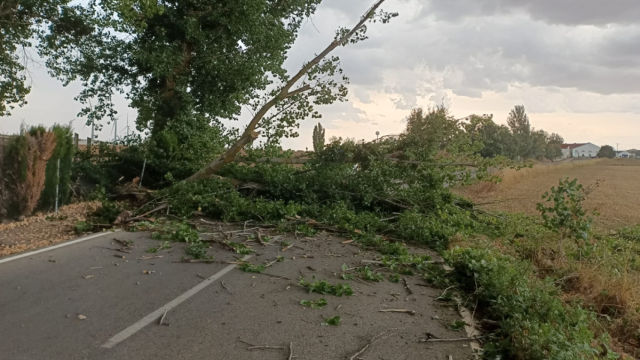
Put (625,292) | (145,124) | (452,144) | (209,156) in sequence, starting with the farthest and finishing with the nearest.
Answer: (145,124) < (209,156) < (452,144) < (625,292)

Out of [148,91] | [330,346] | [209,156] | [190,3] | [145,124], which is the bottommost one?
[330,346]

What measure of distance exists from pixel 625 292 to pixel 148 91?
1566 cm

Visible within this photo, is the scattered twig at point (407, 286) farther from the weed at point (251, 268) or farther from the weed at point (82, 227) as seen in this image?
the weed at point (82, 227)

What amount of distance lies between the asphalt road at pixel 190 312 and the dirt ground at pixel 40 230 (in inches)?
40.8

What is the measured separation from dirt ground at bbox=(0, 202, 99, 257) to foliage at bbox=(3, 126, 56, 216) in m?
0.41

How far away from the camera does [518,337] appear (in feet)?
16.4

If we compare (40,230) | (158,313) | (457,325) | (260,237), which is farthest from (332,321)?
(40,230)

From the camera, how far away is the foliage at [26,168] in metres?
11.2

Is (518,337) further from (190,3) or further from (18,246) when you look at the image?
(190,3)

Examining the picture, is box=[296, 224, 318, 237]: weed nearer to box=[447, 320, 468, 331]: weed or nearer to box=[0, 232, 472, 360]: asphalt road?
box=[0, 232, 472, 360]: asphalt road

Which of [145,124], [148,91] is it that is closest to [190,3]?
[148,91]

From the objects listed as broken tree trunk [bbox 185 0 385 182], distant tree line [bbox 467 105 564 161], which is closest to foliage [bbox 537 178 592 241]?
broken tree trunk [bbox 185 0 385 182]

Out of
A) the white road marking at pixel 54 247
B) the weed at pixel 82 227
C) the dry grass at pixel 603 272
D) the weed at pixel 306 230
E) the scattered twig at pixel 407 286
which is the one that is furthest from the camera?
the weed at pixel 306 230

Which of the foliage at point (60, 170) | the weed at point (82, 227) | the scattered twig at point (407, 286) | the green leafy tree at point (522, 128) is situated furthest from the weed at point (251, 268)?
the green leafy tree at point (522, 128)
